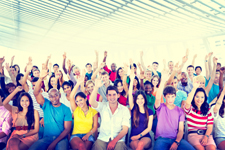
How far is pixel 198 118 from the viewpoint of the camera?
8.66ft

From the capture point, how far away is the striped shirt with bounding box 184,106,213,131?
261cm

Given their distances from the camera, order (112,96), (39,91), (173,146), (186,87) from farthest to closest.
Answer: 1. (186,87)
2. (39,91)
3. (112,96)
4. (173,146)

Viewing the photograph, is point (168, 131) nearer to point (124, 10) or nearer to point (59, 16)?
point (124, 10)

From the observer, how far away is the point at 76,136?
102 inches

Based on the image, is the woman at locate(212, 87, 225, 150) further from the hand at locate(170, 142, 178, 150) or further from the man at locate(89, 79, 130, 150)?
the man at locate(89, 79, 130, 150)

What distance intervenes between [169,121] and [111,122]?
3.14 ft

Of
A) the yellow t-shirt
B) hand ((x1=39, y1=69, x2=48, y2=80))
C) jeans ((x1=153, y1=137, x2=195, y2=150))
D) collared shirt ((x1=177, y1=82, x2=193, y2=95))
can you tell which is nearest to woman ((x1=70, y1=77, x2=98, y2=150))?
the yellow t-shirt

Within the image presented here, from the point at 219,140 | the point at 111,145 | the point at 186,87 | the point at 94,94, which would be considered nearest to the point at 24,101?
the point at 94,94

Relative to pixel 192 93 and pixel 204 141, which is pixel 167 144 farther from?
pixel 192 93

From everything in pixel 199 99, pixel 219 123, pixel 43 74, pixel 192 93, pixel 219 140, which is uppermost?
pixel 43 74

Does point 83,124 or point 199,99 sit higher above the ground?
point 199,99

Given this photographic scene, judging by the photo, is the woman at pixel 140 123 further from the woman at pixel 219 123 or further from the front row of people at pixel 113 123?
the woman at pixel 219 123

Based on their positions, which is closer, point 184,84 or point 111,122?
point 111,122

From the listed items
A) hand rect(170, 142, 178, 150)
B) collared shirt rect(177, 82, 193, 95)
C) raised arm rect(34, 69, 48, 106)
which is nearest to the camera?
hand rect(170, 142, 178, 150)
